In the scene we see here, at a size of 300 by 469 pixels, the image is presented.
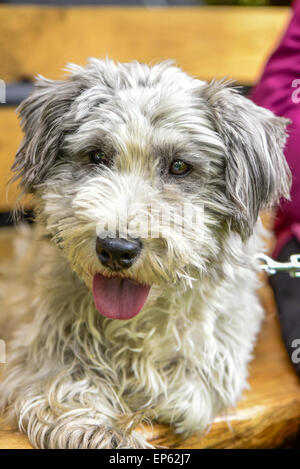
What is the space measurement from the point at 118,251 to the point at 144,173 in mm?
231

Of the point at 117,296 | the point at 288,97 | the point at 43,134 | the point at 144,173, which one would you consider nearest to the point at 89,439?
the point at 117,296

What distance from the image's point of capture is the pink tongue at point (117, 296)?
1.39 m

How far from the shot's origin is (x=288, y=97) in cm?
196

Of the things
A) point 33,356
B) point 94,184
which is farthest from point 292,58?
point 33,356

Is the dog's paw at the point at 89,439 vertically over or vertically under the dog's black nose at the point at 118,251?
under

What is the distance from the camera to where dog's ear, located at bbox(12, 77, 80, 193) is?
1475mm

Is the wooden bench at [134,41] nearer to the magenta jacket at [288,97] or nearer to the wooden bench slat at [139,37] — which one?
the wooden bench slat at [139,37]

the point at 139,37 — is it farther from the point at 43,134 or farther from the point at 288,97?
the point at 43,134

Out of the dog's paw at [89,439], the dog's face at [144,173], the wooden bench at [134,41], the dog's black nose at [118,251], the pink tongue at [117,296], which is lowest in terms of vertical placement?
the dog's paw at [89,439]

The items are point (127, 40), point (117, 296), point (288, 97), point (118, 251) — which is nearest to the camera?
point (118, 251)

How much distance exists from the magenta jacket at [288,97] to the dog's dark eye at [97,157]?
2.29 ft

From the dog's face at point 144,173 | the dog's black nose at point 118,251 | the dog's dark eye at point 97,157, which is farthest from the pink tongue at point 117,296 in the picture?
the dog's dark eye at point 97,157

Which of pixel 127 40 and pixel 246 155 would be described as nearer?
pixel 246 155

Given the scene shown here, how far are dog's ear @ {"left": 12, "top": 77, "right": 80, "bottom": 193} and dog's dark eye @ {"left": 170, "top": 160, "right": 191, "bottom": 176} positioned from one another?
Result: 0.29m
